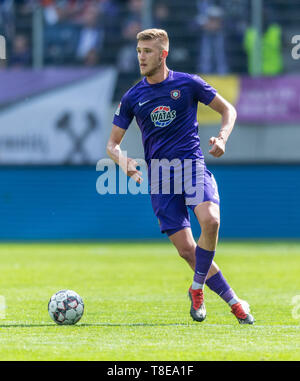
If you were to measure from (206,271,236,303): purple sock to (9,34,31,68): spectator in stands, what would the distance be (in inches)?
514

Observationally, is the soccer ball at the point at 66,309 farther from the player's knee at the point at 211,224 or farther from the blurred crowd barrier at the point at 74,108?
the blurred crowd barrier at the point at 74,108

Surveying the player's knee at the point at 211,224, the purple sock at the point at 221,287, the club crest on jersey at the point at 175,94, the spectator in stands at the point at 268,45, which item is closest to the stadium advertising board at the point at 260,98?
the spectator in stands at the point at 268,45

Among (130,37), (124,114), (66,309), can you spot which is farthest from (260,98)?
(66,309)

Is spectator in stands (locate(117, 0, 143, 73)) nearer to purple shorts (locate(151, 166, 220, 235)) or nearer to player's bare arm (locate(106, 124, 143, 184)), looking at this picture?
player's bare arm (locate(106, 124, 143, 184))

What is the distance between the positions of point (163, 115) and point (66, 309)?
1.83 metres

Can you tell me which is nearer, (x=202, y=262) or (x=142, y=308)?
(x=202, y=262)

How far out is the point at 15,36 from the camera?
63.8 ft

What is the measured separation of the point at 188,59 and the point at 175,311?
1202 cm

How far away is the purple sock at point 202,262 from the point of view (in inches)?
295

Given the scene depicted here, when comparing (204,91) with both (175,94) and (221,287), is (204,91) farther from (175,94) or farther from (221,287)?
(221,287)

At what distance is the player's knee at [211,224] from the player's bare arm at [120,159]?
63 centimetres

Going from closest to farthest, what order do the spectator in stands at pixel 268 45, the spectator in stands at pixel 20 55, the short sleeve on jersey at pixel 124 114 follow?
the short sleeve on jersey at pixel 124 114
the spectator in stands at pixel 268 45
the spectator in stands at pixel 20 55

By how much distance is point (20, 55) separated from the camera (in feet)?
65.1
